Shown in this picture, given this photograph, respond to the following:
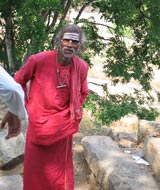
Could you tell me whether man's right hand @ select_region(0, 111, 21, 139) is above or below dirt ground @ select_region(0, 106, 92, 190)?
above

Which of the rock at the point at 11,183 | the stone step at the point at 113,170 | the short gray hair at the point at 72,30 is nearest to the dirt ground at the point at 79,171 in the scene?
the stone step at the point at 113,170

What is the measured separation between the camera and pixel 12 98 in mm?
1827

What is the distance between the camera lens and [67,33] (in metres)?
2.93

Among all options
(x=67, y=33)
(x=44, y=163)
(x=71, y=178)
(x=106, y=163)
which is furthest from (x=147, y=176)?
(x=67, y=33)

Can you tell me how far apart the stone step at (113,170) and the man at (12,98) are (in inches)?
63.3

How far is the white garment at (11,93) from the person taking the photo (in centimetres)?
174

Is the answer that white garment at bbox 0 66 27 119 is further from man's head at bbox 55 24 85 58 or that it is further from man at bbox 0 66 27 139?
man's head at bbox 55 24 85 58

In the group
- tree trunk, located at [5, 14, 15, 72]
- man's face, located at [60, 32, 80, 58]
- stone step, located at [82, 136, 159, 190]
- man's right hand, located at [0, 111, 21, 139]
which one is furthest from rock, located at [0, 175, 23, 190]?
tree trunk, located at [5, 14, 15, 72]

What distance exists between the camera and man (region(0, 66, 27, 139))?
5.74ft

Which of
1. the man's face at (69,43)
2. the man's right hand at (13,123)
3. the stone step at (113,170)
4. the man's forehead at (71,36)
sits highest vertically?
the man's forehead at (71,36)

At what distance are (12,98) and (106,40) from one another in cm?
459

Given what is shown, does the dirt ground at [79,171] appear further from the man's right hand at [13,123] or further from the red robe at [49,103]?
the man's right hand at [13,123]

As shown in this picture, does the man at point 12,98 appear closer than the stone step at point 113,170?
Yes

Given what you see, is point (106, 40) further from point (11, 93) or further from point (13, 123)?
point (11, 93)
